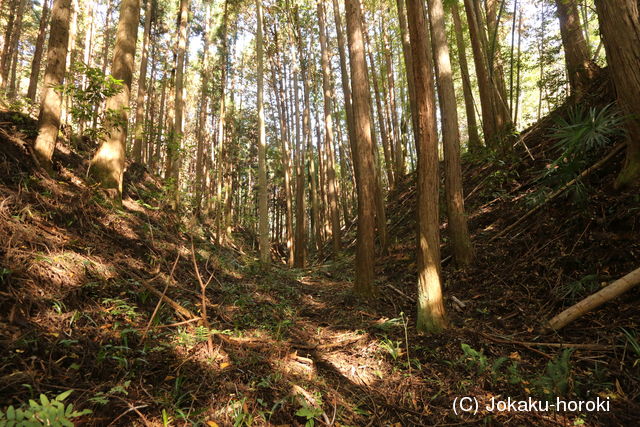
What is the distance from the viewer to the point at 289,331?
3.89m

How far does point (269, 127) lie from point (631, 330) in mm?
27465

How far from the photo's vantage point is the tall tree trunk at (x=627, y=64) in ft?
11.4

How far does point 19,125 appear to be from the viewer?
4.80m

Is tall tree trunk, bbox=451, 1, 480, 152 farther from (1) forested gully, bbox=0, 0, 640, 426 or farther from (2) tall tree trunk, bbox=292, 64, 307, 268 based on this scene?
(2) tall tree trunk, bbox=292, 64, 307, 268

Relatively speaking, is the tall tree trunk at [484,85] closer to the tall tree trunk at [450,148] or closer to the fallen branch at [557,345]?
the tall tree trunk at [450,148]

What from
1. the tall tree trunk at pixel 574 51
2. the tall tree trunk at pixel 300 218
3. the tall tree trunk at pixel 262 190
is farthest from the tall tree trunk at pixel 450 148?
the tall tree trunk at pixel 300 218

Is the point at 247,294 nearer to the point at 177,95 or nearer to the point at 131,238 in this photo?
the point at 131,238

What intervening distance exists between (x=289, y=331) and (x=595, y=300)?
3.14 metres

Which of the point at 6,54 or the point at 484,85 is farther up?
the point at 6,54

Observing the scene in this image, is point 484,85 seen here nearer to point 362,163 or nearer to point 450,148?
point 450,148

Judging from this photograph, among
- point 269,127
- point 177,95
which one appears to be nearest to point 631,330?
point 177,95

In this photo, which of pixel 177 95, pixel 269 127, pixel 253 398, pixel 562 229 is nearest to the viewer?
pixel 253 398

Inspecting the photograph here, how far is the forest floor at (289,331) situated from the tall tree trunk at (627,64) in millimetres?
326
